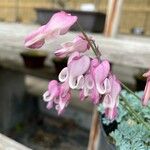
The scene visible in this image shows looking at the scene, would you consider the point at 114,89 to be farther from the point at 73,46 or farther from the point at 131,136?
the point at 131,136

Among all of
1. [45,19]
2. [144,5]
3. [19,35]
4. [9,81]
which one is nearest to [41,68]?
[9,81]

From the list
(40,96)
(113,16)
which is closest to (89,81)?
(113,16)

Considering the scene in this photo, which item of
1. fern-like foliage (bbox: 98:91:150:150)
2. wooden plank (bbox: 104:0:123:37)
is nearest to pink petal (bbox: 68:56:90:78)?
fern-like foliage (bbox: 98:91:150:150)

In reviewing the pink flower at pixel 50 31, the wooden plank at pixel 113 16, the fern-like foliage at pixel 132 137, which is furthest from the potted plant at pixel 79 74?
the wooden plank at pixel 113 16

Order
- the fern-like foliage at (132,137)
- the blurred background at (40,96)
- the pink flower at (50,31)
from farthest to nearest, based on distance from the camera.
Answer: the blurred background at (40,96), the fern-like foliage at (132,137), the pink flower at (50,31)

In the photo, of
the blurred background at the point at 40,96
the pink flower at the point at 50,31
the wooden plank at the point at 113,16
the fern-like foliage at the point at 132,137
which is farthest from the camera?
the blurred background at the point at 40,96

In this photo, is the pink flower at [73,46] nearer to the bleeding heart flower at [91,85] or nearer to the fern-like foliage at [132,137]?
the bleeding heart flower at [91,85]

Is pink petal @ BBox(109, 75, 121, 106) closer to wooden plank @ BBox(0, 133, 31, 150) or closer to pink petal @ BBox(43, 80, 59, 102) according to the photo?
pink petal @ BBox(43, 80, 59, 102)
